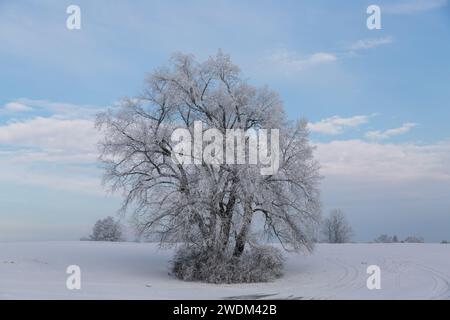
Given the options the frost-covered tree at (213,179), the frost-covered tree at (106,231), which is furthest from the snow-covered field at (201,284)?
the frost-covered tree at (106,231)

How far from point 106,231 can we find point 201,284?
1645 inches

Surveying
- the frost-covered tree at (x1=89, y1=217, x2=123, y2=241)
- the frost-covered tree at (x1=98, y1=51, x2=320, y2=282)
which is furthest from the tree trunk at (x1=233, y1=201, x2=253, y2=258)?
the frost-covered tree at (x1=89, y1=217, x2=123, y2=241)

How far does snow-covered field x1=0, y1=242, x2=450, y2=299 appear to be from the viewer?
62.4 feet

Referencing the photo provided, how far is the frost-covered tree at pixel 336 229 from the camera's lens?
73812 millimetres

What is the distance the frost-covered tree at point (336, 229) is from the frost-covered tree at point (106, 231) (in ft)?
99.2

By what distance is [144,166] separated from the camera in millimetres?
25984

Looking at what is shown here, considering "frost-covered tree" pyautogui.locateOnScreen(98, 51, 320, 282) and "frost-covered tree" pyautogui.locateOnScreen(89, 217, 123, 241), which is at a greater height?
"frost-covered tree" pyautogui.locateOnScreen(98, 51, 320, 282)

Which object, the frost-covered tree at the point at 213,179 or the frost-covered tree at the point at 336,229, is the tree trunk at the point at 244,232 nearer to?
the frost-covered tree at the point at 213,179

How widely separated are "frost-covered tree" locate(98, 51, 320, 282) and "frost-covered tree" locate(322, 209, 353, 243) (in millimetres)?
49084

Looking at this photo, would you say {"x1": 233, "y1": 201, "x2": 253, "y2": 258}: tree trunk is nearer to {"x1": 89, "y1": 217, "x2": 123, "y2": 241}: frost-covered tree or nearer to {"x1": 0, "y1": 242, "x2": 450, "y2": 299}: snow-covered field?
{"x1": 0, "y1": 242, "x2": 450, "y2": 299}: snow-covered field

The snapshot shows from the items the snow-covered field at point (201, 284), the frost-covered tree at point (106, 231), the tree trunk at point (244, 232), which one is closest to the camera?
the snow-covered field at point (201, 284)

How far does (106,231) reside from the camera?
6294cm
